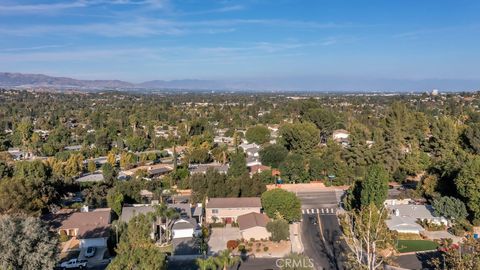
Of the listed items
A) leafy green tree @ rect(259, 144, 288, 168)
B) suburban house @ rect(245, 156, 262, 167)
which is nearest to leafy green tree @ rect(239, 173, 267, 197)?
leafy green tree @ rect(259, 144, 288, 168)

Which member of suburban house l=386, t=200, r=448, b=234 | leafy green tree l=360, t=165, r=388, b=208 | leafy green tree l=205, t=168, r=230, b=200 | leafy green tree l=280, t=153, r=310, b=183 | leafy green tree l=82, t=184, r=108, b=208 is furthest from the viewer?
leafy green tree l=280, t=153, r=310, b=183

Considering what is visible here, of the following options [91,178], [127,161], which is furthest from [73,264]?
[127,161]

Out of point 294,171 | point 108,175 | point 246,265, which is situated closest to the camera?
point 246,265

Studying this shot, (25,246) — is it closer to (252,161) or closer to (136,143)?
(252,161)

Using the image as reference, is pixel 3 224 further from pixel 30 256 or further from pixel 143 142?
pixel 143 142

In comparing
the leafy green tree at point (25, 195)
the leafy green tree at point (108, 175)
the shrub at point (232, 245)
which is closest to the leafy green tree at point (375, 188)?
the shrub at point (232, 245)

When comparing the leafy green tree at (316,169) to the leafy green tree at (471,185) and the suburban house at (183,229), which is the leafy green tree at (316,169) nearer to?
the leafy green tree at (471,185)

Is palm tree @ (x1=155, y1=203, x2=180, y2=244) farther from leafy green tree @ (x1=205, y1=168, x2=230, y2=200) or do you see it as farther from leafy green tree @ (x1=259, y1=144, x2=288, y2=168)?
leafy green tree @ (x1=259, y1=144, x2=288, y2=168)
